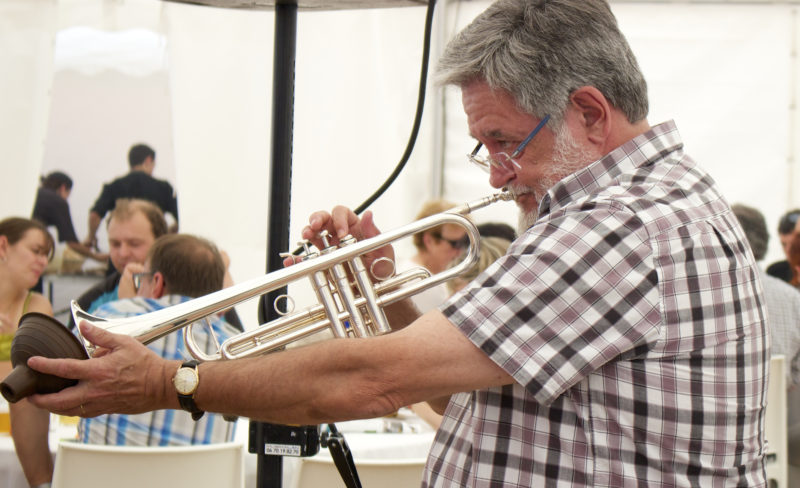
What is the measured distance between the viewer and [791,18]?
504 centimetres

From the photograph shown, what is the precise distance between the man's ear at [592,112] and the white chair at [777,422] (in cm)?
245

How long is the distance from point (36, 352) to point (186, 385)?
0.20 m

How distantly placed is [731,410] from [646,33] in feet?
14.5

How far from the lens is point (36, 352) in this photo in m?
1.13

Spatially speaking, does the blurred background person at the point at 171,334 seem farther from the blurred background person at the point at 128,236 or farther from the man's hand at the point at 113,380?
the man's hand at the point at 113,380

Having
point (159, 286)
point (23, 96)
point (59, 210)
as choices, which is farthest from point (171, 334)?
point (23, 96)

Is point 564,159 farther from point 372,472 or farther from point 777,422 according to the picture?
point 777,422

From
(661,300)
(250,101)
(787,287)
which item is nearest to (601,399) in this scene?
(661,300)

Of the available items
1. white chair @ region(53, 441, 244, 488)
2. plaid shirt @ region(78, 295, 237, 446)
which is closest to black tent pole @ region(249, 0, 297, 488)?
white chair @ region(53, 441, 244, 488)

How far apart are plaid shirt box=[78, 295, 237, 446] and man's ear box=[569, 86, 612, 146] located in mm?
1717

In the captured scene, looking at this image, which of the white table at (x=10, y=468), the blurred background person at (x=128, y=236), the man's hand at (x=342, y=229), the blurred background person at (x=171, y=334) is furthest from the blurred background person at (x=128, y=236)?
the man's hand at (x=342, y=229)

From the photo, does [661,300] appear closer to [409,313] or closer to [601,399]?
[601,399]

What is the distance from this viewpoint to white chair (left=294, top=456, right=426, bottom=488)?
7.22 feet

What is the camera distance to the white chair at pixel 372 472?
7.22 ft
